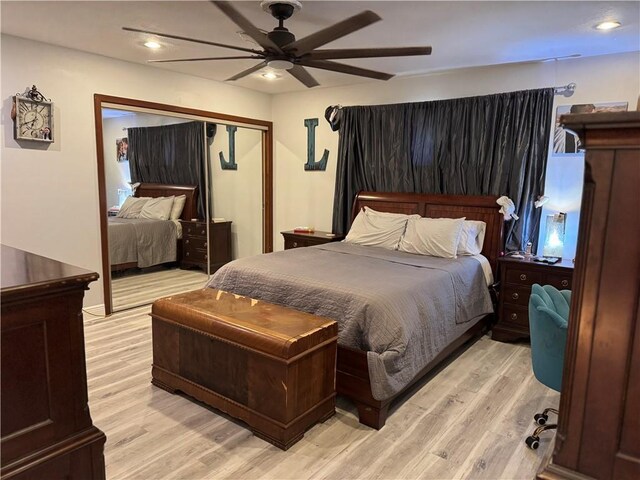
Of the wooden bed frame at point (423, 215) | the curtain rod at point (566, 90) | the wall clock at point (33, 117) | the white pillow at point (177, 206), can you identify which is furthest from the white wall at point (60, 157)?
the curtain rod at point (566, 90)

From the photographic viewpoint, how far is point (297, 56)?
8.78ft

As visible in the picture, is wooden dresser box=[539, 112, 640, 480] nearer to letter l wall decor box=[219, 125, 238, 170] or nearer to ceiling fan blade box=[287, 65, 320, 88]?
ceiling fan blade box=[287, 65, 320, 88]

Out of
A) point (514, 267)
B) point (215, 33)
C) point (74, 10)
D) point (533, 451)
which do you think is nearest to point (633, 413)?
point (533, 451)

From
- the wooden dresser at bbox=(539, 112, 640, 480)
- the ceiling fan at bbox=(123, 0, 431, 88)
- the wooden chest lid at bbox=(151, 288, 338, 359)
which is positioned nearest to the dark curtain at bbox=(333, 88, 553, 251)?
the ceiling fan at bbox=(123, 0, 431, 88)

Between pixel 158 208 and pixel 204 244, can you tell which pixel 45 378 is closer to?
pixel 158 208

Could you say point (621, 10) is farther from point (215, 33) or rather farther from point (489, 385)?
point (215, 33)

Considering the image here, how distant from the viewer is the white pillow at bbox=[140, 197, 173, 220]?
4.73m

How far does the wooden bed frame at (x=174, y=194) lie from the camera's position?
458 cm

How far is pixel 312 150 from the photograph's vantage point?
5586 millimetres

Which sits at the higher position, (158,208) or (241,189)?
(241,189)

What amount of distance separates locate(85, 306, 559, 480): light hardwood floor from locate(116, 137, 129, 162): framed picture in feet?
6.87

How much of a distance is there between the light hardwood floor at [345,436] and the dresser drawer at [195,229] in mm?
2251

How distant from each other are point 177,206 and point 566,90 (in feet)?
13.9

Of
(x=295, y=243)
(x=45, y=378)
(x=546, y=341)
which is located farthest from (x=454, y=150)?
(x=45, y=378)
